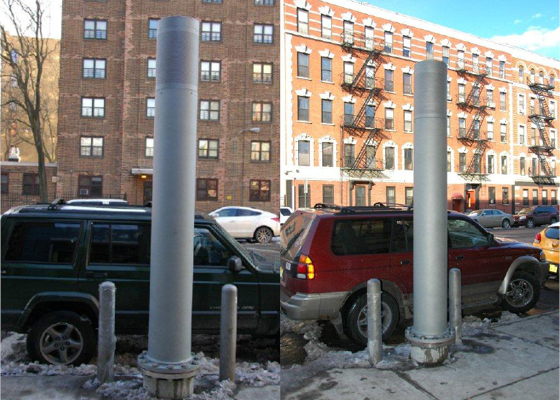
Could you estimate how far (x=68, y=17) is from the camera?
2889 millimetres

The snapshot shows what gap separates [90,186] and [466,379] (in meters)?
2.71

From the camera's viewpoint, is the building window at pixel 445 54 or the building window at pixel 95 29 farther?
the building window at pixel 445 54

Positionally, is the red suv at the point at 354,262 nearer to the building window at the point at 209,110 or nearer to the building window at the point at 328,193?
the building window at the point at 328,193

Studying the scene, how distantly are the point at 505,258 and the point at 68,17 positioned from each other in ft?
13.2

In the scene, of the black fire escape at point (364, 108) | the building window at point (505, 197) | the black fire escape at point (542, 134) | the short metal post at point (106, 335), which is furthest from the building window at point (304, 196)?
the black fire escape at point (542, 134)

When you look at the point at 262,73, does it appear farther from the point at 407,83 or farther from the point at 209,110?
the point at 407,83

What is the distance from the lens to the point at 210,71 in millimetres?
3340

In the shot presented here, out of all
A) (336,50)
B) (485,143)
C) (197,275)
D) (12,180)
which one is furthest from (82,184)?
(485,143)

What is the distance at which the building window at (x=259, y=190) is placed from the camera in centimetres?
337

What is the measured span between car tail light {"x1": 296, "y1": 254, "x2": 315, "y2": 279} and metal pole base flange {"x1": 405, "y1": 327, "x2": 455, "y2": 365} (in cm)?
79

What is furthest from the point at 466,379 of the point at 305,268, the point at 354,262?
the point at 305,268

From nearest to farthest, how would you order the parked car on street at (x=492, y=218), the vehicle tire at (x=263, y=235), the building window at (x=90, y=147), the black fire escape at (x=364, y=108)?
the black fire escape at (x=364, y=108), the building window at (x=90, y=147), the parked car on street at (x=492, y=218), the vehicle tire at (x=263, y=235)

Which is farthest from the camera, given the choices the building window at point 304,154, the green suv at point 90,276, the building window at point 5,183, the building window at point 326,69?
the building window at point 5,183

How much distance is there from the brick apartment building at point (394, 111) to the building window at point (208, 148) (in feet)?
3.36
